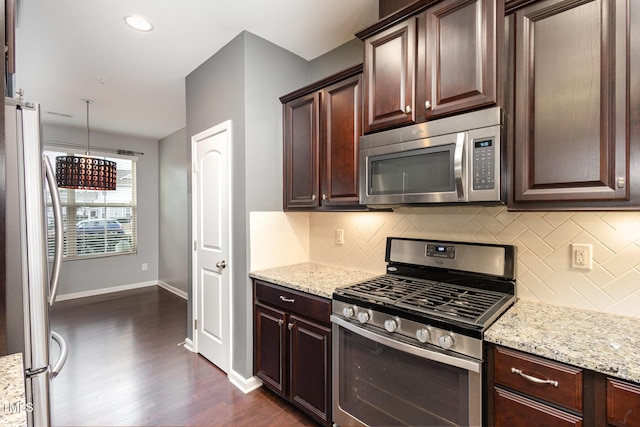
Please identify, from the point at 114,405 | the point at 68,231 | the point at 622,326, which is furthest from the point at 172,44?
the point at 68,231

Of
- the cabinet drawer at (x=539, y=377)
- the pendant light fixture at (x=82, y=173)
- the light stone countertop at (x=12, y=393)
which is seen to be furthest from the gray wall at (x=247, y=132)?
the cabinet drawer at (x=539, y=377)

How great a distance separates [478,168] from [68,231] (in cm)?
585

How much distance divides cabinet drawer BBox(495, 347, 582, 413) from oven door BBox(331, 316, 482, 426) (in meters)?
0.09

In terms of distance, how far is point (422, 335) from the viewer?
1361mm

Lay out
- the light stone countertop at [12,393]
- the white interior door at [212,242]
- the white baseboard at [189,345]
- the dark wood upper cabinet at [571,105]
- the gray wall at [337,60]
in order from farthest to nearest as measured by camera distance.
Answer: the white baseboard at [189,345] < the white interior door at [212,242] < the gray wall at [337,60] < the dark wood upper cabinet at [571,105] < the light stone countertop at [12,393]

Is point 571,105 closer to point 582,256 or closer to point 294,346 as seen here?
point 582,256

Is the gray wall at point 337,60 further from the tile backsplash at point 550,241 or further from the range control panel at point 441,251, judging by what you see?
the range control panel at point 441,251

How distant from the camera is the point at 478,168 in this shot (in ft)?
4.66

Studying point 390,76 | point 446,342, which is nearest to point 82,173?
point 390,76

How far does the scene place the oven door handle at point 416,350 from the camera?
4.08 feet

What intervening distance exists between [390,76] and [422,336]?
1395 mm

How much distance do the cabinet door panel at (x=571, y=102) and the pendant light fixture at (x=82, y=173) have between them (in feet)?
12.5

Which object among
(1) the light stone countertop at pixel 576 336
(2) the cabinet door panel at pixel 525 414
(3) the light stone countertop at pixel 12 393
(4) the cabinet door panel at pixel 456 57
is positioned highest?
(4) the cabinet door panel at pixel 456 57

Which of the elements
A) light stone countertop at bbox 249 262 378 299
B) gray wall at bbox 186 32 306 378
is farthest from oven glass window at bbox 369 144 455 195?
gray wall at bbox 186 32 306 378
